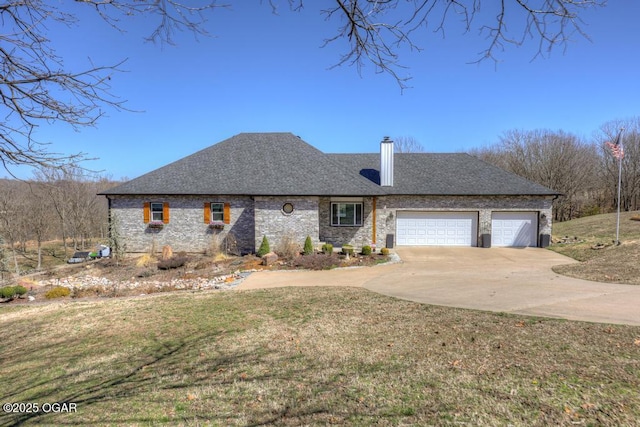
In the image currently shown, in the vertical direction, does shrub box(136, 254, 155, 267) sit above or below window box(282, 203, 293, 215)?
below

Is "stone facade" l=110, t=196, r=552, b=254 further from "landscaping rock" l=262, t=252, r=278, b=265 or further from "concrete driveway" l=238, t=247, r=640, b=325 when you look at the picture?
"landscaping rock" l=262, t=252, r=278, b=265

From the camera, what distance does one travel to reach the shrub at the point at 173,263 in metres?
13.2

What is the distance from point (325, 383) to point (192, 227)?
1416 cm

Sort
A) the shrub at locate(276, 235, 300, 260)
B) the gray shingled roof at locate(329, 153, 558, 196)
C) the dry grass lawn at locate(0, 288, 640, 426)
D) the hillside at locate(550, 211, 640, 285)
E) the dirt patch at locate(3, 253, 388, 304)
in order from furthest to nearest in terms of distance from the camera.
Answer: the gray shingled roof at locate(329, 153, 558, 196) < the shrub at locate(276, 235, 300, 260) < the dirt patch at locate(3, 253, 388, 304) < the hillside at locate(550, 211, 640, 285) < the dry grass lawn at locate(0, 288, 640, 426)

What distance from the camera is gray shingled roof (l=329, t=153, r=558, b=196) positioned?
17188 millimetres

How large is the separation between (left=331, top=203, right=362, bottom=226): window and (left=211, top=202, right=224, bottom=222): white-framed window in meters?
5.73

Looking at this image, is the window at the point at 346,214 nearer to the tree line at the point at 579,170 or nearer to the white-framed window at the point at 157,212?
the white-framed window at the point at 157,212

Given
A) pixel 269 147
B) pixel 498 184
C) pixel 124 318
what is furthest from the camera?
pixel 269 147

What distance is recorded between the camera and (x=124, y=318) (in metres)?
7.06

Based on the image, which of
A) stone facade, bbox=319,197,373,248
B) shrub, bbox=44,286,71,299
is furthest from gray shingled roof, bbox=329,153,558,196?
shrub, bbox=44,286,71,299

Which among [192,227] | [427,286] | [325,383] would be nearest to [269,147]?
[192,227]

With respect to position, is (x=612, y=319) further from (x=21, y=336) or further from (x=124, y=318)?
(x=21, y=336)

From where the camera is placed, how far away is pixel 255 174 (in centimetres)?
1708

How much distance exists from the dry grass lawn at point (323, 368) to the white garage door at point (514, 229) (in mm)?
12473
